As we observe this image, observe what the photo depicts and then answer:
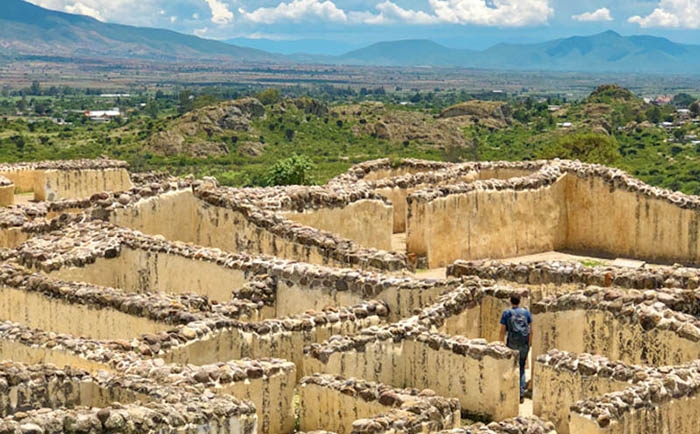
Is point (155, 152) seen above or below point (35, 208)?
below

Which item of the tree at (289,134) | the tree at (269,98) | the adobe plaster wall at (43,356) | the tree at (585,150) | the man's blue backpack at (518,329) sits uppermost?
the man's blue backpack at (518,329)

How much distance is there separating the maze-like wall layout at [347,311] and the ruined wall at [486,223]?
5 cm

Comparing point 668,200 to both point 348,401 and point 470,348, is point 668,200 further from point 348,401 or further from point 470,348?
point 348,401

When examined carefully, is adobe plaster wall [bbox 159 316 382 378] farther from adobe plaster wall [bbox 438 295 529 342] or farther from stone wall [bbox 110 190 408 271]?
stone wall [bbox 110 190 408 271]

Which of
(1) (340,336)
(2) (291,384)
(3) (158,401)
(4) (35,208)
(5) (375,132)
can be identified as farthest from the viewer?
(5) (375,132)

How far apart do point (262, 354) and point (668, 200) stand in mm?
12102

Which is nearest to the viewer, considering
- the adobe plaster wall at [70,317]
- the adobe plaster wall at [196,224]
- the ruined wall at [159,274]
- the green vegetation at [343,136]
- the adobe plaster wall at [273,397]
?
the adobe plaster wall at [273,397]

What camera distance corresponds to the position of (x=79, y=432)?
33.2 ft

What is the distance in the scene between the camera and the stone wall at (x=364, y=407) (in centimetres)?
1184

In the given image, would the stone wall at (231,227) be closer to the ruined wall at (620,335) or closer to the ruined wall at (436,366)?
the ruined wall at (620,335)

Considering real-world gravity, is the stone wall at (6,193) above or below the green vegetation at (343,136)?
above

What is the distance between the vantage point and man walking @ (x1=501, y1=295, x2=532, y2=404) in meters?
14.7

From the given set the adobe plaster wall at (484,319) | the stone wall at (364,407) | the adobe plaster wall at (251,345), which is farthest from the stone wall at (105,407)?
the adobe plaster wall at (484,319)

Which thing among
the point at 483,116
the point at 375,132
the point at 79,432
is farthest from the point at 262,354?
the point at 483,116
